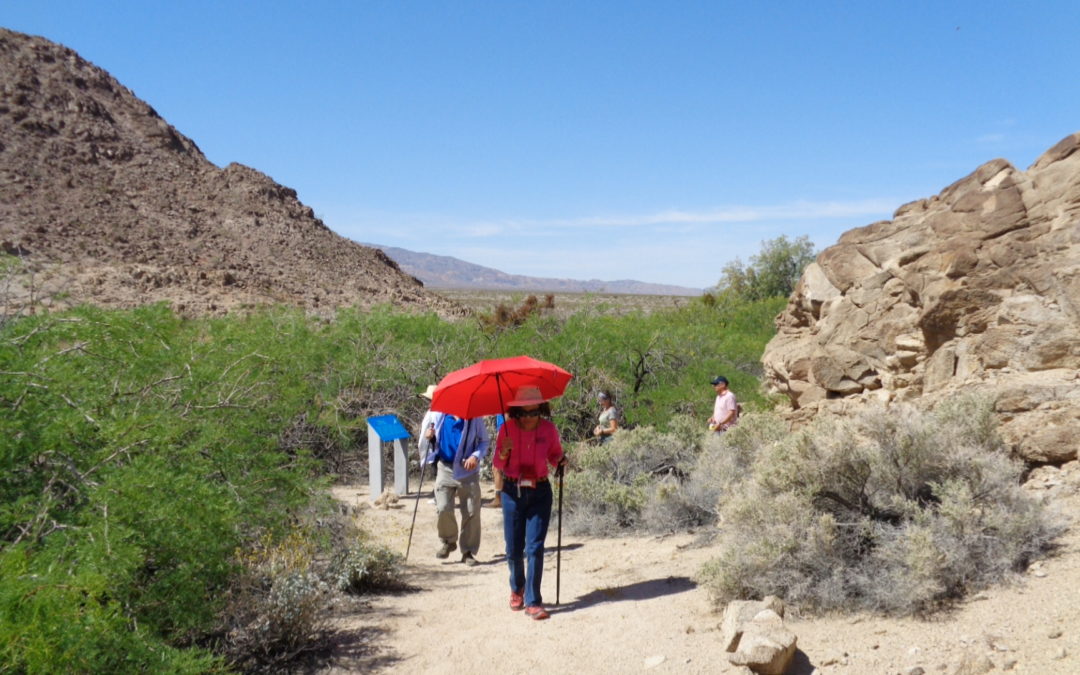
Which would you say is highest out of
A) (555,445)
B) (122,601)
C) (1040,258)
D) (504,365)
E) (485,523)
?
(1040,258)

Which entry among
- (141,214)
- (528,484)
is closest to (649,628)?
(528,484)

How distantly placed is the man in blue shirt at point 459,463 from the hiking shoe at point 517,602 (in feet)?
5.23

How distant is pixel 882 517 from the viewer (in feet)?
19.7

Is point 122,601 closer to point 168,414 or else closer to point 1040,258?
point 168,414

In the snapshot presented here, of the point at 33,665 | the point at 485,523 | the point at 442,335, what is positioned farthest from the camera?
the point at 442,335

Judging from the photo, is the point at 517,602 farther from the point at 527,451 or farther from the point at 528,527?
the point at 527,451

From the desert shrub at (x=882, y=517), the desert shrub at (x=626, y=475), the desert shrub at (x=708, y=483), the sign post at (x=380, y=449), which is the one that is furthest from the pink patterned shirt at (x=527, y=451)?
the sign post at (x=380, y=449)

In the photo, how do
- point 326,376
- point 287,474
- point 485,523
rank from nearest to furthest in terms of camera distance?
point 287,474
point 485,523
point 326,376

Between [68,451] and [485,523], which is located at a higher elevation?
[68,451]

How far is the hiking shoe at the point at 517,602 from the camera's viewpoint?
249 inches

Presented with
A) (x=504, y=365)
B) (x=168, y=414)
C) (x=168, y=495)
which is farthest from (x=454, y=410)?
(x=168, y=495)

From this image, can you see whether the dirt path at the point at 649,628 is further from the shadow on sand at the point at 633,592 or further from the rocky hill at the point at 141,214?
the rocky hill at the point at 141,214

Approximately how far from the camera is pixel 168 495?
424cm

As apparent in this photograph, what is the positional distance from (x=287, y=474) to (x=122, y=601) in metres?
2.09
